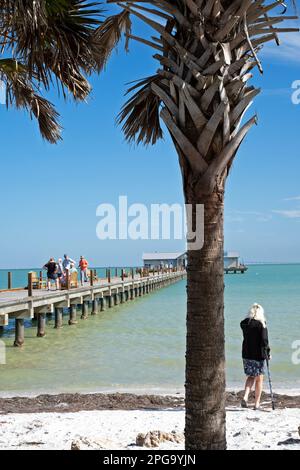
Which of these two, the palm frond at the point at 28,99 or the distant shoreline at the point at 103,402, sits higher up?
the palm frond at the point at 28,99

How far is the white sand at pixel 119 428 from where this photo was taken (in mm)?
5762

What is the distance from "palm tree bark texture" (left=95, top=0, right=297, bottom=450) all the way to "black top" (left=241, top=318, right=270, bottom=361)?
395cm

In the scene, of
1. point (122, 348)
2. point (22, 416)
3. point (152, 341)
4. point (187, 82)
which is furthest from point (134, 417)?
point (152, 341)

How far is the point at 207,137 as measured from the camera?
370 centimetres

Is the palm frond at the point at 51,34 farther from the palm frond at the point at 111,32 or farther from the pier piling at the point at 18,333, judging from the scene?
the pier piling at the point at 18,333

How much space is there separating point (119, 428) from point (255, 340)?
236 centimetres

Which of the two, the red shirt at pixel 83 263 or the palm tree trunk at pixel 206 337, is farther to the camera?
the red shirt at pixel 83 263

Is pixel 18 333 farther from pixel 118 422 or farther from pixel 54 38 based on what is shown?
pixel 54 38

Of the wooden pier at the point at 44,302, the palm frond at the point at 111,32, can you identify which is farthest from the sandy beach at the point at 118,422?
the wooden pier at the point at 44,302

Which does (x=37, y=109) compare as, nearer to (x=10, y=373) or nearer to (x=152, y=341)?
(x=10, y=373)

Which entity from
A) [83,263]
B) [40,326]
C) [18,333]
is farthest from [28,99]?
[83,263]

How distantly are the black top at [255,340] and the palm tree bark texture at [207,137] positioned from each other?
395 centimetres

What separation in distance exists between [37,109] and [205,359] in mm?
4762

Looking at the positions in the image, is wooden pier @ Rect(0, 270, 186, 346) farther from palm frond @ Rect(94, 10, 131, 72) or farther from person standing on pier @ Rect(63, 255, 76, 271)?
palm frond @ Rect(94, 10, 131, 72)
